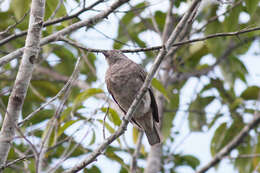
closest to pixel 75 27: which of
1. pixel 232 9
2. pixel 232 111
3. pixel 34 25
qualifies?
pixel 34 25

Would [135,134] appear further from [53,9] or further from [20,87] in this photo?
[20,87]

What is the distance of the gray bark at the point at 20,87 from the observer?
8.93 feet

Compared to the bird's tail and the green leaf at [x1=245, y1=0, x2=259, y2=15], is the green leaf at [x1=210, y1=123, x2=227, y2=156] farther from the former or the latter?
the green leaf at [x1=245, y1=0, x2=259, y2=15]

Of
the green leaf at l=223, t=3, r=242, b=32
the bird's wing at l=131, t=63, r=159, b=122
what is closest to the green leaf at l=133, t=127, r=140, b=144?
the bird's wing at l=131, t=63, r=159, b=122

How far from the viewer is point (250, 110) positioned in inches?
204

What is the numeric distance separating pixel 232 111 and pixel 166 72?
1.08 meters

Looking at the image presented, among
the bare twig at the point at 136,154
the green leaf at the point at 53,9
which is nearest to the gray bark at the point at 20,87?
the green leaf at the point at 53,9

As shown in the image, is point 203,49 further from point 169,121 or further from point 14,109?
point 14,109

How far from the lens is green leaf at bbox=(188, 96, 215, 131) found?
5622 mm

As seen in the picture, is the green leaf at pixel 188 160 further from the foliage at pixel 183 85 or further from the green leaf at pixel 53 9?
the green leaf at pixel 53 9

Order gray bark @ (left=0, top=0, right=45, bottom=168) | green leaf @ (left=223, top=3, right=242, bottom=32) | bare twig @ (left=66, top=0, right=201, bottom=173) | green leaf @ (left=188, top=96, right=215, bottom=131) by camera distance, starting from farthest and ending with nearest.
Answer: green leaf @ (left=188, top=96, right=215, bottom=131) → green leaf @ (left=223, top=3, right=242, bottom=32) → gray bark @ (left=0, top=0, right=45, bottom=168) → bare twig @ (left=66, top=0, right=201, bottom=173)

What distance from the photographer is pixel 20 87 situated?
110 inches

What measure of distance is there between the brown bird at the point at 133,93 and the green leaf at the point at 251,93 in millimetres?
1508

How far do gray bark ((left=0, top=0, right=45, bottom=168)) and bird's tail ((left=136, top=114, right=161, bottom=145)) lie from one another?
201cm
